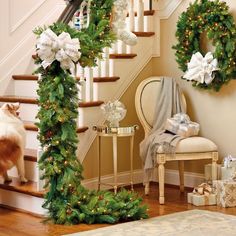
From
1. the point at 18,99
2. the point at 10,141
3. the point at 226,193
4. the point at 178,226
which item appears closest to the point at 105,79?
the point at 18,99

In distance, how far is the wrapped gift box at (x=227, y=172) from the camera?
Answer: 18.4ft

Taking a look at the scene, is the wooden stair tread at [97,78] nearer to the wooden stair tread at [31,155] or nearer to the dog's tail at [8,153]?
the wooden stair tread at [31,155]

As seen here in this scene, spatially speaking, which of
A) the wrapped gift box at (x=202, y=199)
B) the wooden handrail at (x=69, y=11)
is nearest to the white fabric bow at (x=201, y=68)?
the wrapped gift box at (x=202, y=199)

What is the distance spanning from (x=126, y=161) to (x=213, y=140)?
0.88 metres

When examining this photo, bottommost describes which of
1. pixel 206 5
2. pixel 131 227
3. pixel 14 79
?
pixel 131 227

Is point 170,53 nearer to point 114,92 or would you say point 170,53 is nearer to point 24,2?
point 114,92

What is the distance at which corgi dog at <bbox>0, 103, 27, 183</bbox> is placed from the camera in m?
5.04

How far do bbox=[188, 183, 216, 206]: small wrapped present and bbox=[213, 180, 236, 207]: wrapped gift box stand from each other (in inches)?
2.7

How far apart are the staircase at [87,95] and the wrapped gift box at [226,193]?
4.06 ft

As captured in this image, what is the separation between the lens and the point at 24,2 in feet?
21.9

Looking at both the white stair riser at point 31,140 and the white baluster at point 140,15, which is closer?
the white stair riser at point 31,140

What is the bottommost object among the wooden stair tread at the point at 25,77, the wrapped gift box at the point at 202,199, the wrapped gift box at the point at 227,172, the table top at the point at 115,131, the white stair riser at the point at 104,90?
the wrapped gift box at the point at 202,199

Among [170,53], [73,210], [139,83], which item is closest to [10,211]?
[73,210]

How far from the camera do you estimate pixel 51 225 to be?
472 cm
